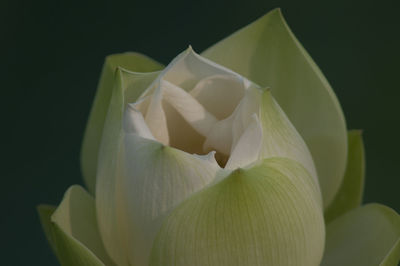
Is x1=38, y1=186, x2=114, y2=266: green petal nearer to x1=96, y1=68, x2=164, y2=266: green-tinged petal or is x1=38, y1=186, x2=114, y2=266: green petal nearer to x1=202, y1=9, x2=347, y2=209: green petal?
x1=96, y1=68, x2=164, y2=266: green-tinged petal

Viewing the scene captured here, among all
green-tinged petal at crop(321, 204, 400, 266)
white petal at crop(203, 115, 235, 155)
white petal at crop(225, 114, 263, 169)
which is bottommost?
green-tinged petal at crop(321, 204, 400, 266)

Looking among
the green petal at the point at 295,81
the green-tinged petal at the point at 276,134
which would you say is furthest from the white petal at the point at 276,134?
the green petal at the point at 295,81

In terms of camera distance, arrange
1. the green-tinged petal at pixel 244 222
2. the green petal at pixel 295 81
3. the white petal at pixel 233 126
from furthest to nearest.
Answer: the green petal at pixel 295 81 < the white petal at pixel 233 126 < the green-tinged petal at pixel 244 222

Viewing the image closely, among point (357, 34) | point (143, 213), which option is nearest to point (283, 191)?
point (143, 213)

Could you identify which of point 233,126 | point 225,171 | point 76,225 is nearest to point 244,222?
point 225,171

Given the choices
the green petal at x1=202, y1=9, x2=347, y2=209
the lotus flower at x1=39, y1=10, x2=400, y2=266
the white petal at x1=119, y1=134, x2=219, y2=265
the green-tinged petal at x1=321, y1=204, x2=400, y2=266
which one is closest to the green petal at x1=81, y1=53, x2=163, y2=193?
the lotus flower at x1=39, y1=10, x2=400, y2=266

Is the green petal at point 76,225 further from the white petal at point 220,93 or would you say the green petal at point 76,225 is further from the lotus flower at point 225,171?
the white petal at point 220,93
